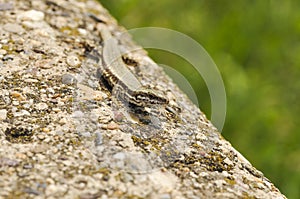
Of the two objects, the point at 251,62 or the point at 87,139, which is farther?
the point at 251,62

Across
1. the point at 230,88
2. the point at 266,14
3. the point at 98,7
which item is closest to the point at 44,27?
the point at 98,7

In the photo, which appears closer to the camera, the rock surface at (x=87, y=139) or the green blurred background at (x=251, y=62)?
the rock surface at (x=87, y=139)

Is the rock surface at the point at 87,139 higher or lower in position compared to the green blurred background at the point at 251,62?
lower

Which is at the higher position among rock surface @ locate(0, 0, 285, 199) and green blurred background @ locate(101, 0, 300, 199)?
green blurred background @ locate(101, 0, 300, 199)

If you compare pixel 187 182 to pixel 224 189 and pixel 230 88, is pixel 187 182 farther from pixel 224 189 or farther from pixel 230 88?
pixel 230 88

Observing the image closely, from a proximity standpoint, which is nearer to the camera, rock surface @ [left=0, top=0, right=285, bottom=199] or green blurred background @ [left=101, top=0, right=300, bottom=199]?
rock surface @ [left=0, top=0, right=285, bottom=199]
